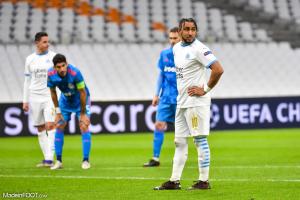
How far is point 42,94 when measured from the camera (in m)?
13.9

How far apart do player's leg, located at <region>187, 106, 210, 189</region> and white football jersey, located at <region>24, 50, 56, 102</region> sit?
4.75 m

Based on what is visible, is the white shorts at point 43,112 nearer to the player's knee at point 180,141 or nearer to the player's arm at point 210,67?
the player's knee at point 180,141

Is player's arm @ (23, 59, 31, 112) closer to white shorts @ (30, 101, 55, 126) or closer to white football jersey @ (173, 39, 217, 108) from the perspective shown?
white shorts @ (30, 101, 55, 126)

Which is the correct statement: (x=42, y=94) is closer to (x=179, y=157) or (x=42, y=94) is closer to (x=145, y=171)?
(x=145, y=171)

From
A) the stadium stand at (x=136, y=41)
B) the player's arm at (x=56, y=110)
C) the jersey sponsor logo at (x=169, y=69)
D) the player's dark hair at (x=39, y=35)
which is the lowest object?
the player's arm at (x=56, y=110)

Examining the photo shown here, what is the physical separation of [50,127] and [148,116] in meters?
9.77

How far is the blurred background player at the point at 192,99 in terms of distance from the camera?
31.2 feet

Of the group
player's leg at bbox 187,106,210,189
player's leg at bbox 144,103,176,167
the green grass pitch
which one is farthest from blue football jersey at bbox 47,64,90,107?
player's leg at bbox 187,106,210,189

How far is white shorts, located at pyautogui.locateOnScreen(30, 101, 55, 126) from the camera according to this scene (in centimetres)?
1378

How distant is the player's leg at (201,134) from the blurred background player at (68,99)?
10.3 ft

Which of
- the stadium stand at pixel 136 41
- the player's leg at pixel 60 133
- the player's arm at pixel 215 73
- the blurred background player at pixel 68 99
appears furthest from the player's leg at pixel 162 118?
the stadium stand at pixel 136 41

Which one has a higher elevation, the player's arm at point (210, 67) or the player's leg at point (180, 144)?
the player's arm at point (210, 67)

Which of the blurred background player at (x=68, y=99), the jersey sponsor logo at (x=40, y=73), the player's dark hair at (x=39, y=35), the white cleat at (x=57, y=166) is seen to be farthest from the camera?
the jersey sponsor logo at (x=40, y=73)

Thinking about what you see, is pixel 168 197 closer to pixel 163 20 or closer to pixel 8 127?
pixel 8 127
